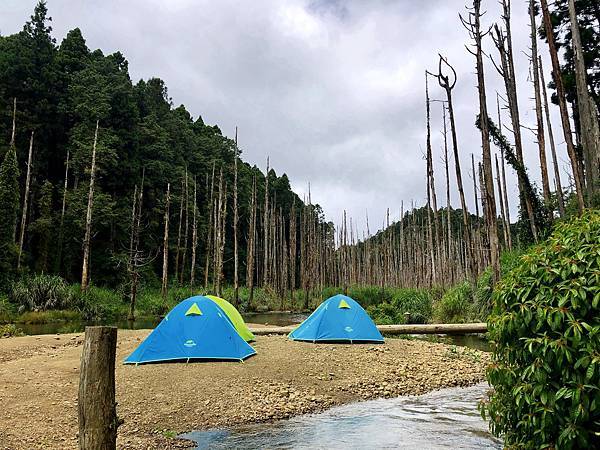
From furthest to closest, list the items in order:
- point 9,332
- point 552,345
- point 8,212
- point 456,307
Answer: point 8,212 → point 456,307 → point 9,332 → point 552,345

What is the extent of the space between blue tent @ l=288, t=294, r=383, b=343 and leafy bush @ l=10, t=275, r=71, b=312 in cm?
1463

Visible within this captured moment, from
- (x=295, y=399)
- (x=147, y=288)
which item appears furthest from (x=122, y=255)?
(x=295, y=399)

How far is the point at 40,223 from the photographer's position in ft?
91.9

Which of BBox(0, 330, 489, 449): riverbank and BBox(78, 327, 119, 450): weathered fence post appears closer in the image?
BBox(78, 327, 119, 450): weathered fence post

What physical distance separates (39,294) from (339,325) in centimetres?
1607

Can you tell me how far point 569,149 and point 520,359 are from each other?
997 cm

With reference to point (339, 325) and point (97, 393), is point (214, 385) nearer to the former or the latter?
point (97, 393)

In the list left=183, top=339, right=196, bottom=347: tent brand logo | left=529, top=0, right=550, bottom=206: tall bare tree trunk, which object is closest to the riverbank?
left=183, top=339, right=196, bottom=347: tent brand logo

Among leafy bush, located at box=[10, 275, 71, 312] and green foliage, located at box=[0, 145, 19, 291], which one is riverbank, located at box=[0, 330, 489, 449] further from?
green foliage, located at box=[0, 145, 19, 291]

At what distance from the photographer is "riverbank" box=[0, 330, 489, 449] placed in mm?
6043

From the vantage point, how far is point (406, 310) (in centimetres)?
2036

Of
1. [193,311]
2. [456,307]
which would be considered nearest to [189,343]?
[193,311]

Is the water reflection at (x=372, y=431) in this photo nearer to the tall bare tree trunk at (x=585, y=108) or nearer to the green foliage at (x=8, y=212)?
the tall bare tree trunk at (x=585, y=108)

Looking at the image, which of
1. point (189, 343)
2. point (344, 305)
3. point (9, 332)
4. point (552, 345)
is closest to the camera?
point (552, 345)
